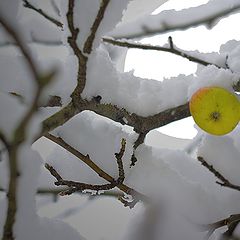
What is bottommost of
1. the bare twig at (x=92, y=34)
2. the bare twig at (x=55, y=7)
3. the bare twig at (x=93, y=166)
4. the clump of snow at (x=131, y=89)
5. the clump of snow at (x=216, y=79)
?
the bare twig at (x=93, y=166)

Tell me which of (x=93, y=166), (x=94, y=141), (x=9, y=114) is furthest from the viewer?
(x=94, y=141)

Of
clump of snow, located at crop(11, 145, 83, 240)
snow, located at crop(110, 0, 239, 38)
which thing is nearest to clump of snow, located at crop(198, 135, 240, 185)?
clump of snow, located at crop(11, 145, 83, 240)

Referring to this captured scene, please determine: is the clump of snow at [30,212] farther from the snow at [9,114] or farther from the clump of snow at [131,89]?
the clump of snow at [131,89]

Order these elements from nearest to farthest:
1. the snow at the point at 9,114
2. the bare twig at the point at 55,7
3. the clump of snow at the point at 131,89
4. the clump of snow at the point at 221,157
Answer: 1. the snow at the point at 9,114
2. the clump of snow at the point at 131,89
3. the clump of snow at the point at 221,157
4. the bare twig at the point at 55,7

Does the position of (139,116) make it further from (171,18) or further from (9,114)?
(171,18)

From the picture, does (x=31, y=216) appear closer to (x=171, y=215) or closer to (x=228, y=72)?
(x=171, y=215)

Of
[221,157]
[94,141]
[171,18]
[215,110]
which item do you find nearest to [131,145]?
[94,141]

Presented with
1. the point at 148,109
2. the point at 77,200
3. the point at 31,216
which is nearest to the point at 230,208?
the point at 148,109

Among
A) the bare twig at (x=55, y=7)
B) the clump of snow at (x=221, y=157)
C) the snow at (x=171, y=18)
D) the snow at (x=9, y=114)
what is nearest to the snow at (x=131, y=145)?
the clump of snow at (x=221, y=157)

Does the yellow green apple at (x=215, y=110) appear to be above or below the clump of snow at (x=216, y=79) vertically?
below
